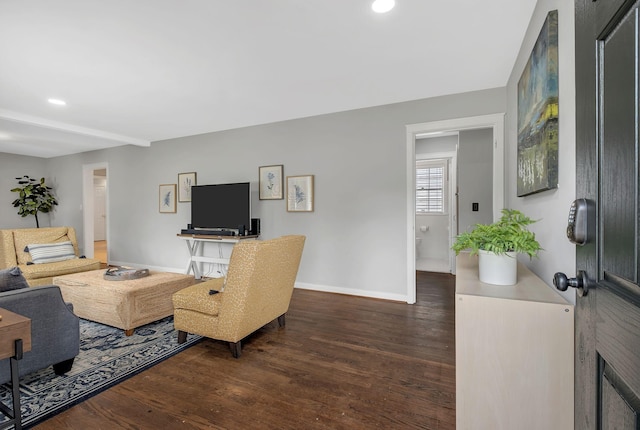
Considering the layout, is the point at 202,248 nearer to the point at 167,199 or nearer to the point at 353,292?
the point at 167,199

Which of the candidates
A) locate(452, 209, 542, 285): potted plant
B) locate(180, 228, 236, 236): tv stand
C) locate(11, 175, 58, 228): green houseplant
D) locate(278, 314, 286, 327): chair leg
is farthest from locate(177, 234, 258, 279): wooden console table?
locate(11, 175, 58, 228): green houseplant

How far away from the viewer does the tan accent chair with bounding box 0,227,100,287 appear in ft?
12.0

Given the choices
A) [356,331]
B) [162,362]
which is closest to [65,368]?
[162,362]

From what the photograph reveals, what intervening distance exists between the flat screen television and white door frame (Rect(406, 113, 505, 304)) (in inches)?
88.2

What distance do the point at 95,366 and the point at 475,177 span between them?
496 cm

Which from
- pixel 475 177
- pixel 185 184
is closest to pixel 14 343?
pixel 185 184

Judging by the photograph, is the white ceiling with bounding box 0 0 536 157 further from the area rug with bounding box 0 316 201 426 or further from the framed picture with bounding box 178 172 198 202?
the area rug with bounding box 0 316 201 426

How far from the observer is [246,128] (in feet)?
15.5

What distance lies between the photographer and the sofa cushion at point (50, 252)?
3.92m

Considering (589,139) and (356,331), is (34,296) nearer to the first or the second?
(356,331)

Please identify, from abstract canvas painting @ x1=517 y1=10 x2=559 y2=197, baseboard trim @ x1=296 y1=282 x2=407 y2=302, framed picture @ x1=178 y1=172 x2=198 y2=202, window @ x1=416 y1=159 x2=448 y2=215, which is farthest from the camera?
window @ x1=416 y1=159 x2=448 y2=215

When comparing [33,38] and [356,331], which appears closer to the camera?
[33,38]

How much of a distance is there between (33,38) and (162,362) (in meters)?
2.67

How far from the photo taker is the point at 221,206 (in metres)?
4.57
